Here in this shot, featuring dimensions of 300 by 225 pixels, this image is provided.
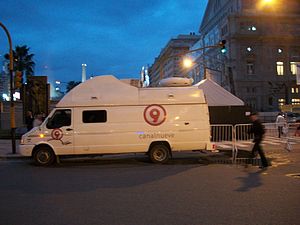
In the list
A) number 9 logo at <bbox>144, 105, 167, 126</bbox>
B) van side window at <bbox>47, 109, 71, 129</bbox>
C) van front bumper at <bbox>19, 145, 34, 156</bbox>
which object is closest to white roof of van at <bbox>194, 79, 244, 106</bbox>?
number 9 logo at <bbox>144, 105, 167, 126</bbox>

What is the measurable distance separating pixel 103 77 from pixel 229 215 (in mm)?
8600

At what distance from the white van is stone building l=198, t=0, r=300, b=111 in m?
59.8

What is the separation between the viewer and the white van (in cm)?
1317

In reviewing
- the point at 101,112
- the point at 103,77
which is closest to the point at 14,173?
the point at 101,112

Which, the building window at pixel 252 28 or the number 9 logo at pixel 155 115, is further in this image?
the building window at pixel 252 28

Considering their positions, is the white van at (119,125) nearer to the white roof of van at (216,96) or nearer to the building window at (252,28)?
the white roof of van at (216,96)

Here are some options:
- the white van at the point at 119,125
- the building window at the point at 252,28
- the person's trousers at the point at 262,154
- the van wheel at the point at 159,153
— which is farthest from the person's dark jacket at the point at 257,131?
the building window at the point at 252,28

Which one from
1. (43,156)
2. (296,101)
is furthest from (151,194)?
(296,101)

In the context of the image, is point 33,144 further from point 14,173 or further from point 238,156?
point 238,156

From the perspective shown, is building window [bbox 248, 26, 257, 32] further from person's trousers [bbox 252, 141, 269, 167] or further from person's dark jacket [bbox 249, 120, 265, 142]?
person's trousers [bbox 252, 141, 269, 167]

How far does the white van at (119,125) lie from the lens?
13172 mm

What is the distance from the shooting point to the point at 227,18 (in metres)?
73.0

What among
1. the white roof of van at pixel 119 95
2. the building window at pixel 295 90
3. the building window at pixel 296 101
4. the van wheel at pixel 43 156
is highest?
the building window at pixel 295 90

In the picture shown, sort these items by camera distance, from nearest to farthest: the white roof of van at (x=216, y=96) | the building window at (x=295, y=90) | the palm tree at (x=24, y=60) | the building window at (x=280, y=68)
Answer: the white roof of van at (x=216, y=96)
the palm tree at (x=24, y=60)
the building window at (x=295, y=90)
the building window at (x=280, y=68)
